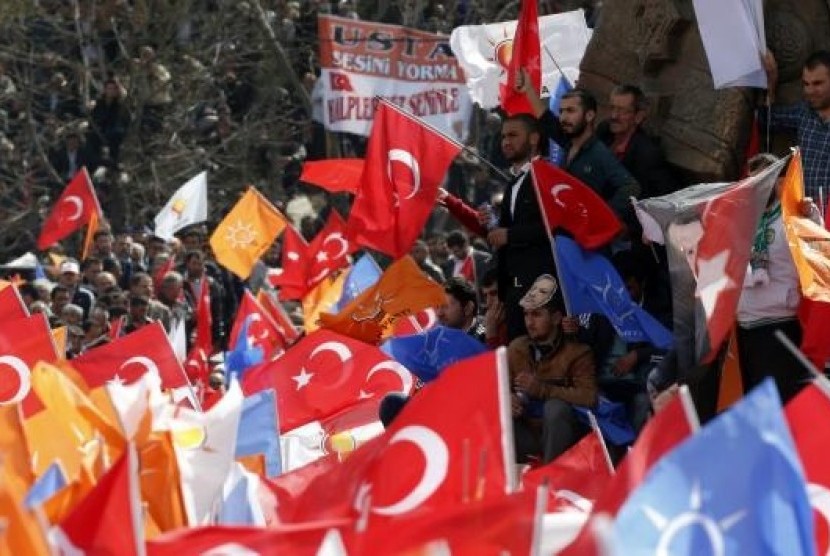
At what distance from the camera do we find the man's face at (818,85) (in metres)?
12.1

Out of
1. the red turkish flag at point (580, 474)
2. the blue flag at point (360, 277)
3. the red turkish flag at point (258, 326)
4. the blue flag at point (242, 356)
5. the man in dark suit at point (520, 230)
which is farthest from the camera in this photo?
the red turkish flag at point (258, 326)

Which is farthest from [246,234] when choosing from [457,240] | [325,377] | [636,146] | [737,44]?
[737,44]

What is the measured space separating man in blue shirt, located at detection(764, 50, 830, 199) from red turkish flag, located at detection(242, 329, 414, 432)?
118 inches

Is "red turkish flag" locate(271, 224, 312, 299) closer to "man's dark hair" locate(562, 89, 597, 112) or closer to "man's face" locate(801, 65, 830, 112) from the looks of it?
"man's dark hair" locate(562, 89, 597, 112)

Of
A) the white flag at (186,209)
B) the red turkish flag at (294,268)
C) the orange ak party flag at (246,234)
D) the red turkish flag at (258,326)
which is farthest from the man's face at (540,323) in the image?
the white flag at (186,209)

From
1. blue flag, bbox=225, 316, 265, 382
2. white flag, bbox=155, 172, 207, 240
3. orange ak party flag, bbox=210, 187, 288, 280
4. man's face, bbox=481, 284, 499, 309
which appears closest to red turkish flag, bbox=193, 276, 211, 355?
blue flag, bbox=225, 316, 265, 382

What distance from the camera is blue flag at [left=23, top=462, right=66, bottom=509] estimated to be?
29.2 feet

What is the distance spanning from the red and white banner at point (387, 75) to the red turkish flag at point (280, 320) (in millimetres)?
2489

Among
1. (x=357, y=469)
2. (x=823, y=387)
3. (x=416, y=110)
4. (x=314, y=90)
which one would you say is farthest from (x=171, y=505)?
(x=314, y=90)

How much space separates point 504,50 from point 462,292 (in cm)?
291

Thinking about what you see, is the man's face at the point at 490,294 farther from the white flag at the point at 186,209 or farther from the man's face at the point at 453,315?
the white flag at the point at 186,209

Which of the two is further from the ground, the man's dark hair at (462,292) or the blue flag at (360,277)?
the man's dark hair at (462,292)

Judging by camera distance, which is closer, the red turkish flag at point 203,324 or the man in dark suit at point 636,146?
the man in dark suit at point 636,146

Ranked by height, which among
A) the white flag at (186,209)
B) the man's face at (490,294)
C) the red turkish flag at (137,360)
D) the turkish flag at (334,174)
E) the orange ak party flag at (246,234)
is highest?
the man's face at (490,294)
